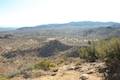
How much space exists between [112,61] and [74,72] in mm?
3219

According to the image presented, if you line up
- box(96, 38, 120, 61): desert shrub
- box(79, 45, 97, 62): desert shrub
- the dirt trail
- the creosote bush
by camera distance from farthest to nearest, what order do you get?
box(79, 45, 97, 62): desert shrub
box(96, 38, 120, 61): desert shrub
the dirt trail
the creosote bush

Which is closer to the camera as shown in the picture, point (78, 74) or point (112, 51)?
point (78, 74)

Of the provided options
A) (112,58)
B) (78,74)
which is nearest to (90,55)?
(112,58)

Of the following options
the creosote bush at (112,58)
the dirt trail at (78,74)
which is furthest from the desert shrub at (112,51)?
the dirt trail at (78,74)

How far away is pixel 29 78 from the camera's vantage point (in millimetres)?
20531

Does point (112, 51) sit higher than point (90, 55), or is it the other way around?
point (112, 51)

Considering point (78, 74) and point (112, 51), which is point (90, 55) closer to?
point (112, 51)

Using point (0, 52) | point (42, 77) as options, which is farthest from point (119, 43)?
point (0, 52)

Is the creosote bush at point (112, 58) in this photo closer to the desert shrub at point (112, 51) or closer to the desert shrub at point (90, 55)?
the desert shrub at point (112, 51)

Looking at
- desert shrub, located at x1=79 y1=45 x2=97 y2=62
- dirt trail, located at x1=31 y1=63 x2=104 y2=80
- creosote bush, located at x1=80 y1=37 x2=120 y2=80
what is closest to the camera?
creosote bush, located at x1=80 y1=37 x2=120 y2=80

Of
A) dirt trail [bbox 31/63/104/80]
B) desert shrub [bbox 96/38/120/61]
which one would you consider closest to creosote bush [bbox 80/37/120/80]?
desert shrub [bbox 96/38/120/61]

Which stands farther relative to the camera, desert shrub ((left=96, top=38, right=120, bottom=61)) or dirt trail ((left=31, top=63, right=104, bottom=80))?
desert shrub ((left=96, top=38, right=120, bottom=61))

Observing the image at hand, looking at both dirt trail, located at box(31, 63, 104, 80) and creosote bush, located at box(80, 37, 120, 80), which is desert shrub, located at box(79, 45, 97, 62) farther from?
dirt trail, located at box(31, 63, 104, 80)

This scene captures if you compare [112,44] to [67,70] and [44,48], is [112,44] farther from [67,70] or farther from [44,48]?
[44,48]
